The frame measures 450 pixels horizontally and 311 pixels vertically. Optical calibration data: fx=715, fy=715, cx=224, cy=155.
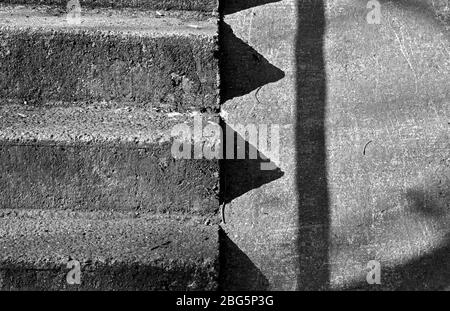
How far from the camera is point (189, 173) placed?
2.61 meters

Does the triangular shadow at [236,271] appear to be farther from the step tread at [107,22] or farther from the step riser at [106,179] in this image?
the step tread at [107,22]

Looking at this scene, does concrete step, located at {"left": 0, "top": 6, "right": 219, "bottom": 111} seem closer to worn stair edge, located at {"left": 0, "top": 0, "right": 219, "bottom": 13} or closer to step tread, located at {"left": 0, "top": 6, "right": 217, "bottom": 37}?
step tread, located at {"left": 0, "top": 6, "right": 217, "bottom": 37}

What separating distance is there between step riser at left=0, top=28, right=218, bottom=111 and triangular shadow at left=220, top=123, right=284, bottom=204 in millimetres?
222

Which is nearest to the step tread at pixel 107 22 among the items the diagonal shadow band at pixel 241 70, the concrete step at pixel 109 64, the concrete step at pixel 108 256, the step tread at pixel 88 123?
the concrete step at pixel 109 64

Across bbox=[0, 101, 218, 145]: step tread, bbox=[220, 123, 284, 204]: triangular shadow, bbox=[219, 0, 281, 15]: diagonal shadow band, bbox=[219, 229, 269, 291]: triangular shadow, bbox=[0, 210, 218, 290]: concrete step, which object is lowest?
bbox=[219, 229, 269, 291]: triangular shadow

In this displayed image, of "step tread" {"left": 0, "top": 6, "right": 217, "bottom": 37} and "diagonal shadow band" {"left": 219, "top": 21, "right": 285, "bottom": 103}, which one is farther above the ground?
"step tread" {"left": 0, "top": 6, "right": 217, "bottom": 37}

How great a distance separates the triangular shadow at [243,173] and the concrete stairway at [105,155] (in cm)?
8

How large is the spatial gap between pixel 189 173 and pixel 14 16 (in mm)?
971

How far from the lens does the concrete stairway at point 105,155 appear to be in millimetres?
2449

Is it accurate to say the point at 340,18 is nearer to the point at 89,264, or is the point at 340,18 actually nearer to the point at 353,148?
the point at 353,148

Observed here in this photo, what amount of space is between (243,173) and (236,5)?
773 millimetres

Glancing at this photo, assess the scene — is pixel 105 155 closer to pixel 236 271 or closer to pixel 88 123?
pixel 88 123

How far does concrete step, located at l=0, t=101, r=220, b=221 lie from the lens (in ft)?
8.45

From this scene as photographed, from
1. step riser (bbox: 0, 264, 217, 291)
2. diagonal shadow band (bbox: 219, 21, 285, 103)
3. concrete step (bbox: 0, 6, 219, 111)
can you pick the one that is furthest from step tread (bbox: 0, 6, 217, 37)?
step riser (bbox: 0, 264, 217, 291)
